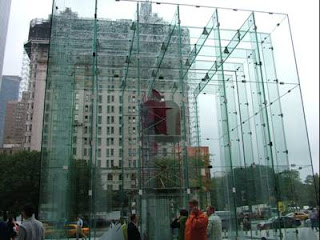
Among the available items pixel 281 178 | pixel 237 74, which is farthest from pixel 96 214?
pixel 237 74

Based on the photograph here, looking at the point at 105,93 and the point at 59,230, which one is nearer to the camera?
the point at 59,230

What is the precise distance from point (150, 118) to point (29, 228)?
5.26 m

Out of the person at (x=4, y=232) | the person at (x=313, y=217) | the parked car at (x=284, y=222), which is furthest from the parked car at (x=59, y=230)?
the person at (x=313, y=217)

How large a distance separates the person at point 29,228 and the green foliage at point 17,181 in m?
18.4

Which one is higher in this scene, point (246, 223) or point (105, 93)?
point (105, 93)

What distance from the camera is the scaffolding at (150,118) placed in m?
7.99

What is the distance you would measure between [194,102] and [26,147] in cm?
1100

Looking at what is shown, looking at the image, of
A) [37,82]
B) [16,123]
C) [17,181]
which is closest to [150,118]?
[37,82]

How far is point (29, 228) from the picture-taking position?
11.1 feet

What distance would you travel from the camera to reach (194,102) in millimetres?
11773

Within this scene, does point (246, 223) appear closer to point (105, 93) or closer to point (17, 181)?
point (105, 93)

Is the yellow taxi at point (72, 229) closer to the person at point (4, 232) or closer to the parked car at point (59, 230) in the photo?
the parked car at point (59, 230)

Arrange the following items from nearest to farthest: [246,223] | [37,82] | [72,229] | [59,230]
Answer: [59,230] → [72,229] → [246,223] → [37,82]

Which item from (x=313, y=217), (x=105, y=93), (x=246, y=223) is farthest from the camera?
(x=105, y=93)
